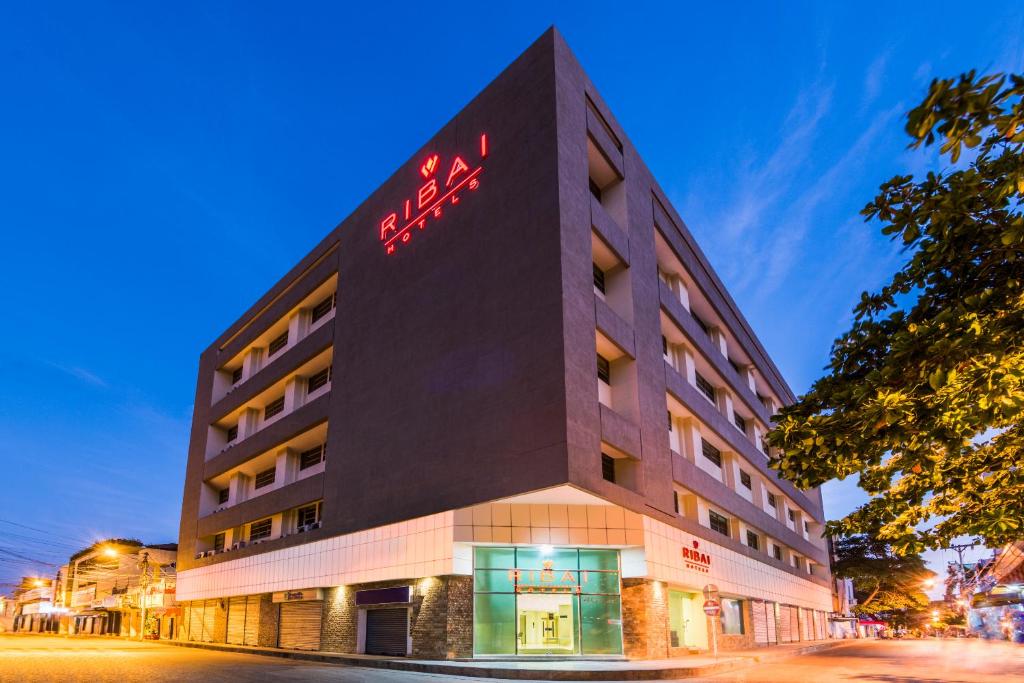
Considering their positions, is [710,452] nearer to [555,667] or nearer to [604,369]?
[604,369]

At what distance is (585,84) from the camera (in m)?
28.7

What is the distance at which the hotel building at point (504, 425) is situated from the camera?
23734mm

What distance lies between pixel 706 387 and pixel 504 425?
67.8ft

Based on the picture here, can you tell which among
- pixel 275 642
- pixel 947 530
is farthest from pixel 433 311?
pixel 947 530

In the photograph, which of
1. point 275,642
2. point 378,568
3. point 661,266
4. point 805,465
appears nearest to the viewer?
point 805,465

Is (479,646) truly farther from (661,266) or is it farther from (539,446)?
(661,266)

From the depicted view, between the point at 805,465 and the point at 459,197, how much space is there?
74.8 ft

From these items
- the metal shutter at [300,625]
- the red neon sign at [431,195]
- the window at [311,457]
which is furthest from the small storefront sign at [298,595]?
the red neon sign at [431,195]

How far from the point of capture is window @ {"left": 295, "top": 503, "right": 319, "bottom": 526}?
35.7 m

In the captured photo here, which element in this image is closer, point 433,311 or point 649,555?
point 649,555

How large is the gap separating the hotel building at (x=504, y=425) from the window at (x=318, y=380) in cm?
18

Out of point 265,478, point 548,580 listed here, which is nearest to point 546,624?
point 548,580

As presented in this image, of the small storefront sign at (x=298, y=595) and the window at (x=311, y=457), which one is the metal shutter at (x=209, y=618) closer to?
the small storefront sign at (x=298, y=595)

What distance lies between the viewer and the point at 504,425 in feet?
78.2
